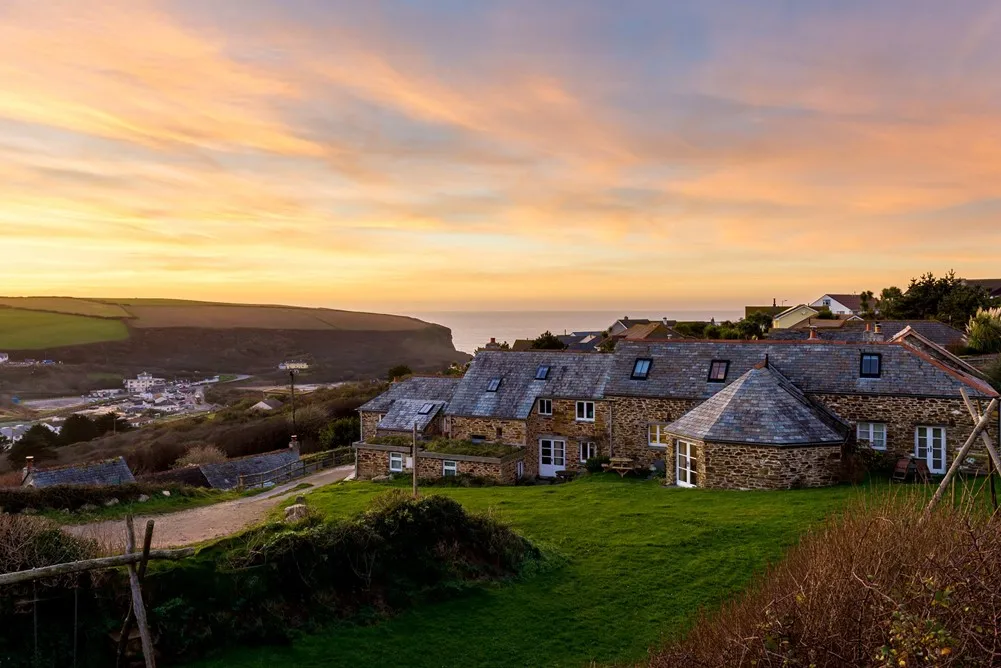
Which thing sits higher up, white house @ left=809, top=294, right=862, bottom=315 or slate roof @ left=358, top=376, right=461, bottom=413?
white house @ left=809, top=294, right=862, bottom=315

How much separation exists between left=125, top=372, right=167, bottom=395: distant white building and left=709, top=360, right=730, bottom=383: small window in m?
81.6

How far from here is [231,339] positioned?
107m

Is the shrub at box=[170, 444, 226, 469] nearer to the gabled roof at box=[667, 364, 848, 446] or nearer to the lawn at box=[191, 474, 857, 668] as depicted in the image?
the lawn at box=[191, 474, 857, 668]

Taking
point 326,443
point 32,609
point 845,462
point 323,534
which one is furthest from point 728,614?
point 326,443

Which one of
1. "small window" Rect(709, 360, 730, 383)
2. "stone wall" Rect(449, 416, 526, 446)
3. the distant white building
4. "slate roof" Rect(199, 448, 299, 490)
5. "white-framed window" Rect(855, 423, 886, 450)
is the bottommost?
"slate roof" Rect(199, 448, 299, 490)

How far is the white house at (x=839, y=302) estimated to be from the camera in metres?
105

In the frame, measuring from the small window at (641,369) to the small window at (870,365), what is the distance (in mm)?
9521

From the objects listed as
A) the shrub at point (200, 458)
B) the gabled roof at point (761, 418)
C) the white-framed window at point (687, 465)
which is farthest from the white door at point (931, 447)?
the shrub at point (200, 458)

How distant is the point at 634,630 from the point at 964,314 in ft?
211

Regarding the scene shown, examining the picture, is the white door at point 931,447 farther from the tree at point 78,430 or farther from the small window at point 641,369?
the tree at point 78,430

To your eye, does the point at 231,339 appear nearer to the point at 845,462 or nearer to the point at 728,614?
the point at 845,462

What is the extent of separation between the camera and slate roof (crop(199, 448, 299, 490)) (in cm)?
3666

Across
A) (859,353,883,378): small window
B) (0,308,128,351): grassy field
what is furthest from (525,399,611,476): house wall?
(0,308,128,351): grassy field

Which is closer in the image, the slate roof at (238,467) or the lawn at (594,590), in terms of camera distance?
the lawn at (594,590)
